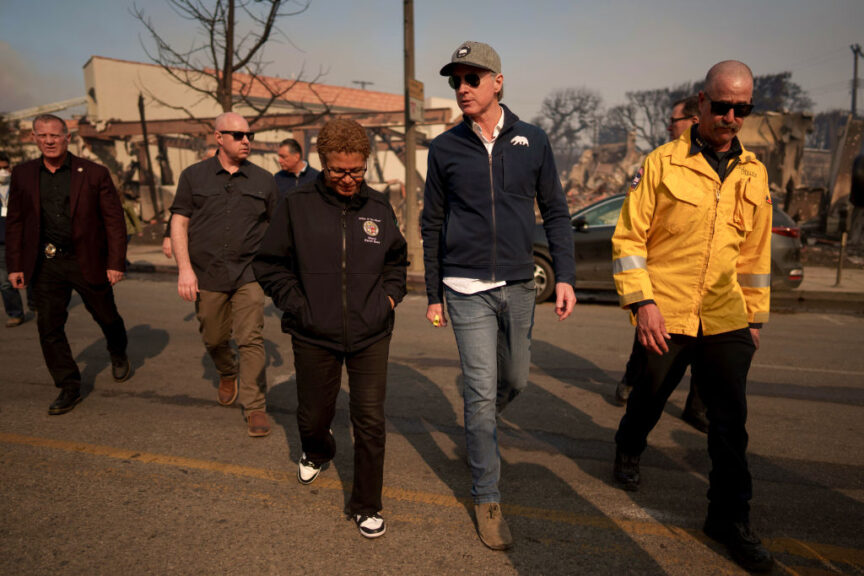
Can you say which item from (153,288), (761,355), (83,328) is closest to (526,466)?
(761,355)

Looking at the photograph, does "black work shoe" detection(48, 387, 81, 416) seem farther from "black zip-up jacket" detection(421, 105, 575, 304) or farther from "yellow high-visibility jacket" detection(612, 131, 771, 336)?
"yellow high-visibility jacket" detection(612, 131, 771, 336)

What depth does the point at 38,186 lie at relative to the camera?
422 centimetres

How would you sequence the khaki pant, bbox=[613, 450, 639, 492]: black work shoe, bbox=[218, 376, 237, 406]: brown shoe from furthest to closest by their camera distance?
bbox=[218, 376, 237, 406]: brown shoe
the khaki pant
bbox=[613, 450, 639, 492]: black work shoe

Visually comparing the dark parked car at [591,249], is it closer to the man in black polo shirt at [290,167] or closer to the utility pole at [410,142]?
the utility pole at [410,142]

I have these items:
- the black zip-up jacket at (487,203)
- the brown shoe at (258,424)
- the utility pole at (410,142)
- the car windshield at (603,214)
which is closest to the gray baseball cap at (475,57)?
the black zip-up jacket at (487,203)

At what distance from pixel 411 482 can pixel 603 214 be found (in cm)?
638

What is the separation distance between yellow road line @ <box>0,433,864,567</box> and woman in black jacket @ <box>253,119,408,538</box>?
0.42m

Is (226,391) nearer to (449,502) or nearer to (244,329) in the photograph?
(244,329)

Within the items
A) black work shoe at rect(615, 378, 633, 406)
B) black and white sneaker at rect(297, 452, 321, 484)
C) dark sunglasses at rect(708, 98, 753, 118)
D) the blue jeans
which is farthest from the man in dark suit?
dark sunglasses at rect(708, 98, 753, 118)

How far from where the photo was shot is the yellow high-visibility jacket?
2.54 m

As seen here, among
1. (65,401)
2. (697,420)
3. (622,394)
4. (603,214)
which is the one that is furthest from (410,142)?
(697,420)

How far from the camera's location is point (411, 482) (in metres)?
3.18

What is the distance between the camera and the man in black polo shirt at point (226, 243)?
155 inches

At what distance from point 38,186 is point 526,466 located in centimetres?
393
